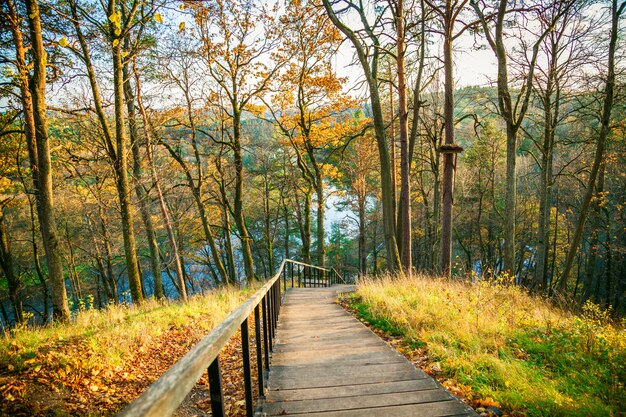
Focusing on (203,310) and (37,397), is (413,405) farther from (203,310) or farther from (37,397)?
(203,310)

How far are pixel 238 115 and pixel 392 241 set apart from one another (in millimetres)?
9491

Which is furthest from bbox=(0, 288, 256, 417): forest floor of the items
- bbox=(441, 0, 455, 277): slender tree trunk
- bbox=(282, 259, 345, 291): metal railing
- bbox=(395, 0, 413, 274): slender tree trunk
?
bbox=(441, 0, 455, 277): slender tree trunk

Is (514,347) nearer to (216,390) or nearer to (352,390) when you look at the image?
(352,390)

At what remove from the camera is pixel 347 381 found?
11.0ft

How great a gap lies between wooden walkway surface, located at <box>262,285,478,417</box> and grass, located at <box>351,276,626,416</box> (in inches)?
22.3

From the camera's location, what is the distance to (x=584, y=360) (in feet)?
12.0

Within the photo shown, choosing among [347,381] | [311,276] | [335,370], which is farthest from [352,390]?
[311,276]

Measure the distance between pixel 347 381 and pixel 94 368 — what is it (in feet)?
10.9

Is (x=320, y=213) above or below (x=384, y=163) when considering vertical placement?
below

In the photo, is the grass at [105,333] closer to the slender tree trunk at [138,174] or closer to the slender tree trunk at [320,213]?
the slender tree trunk at [138,174]

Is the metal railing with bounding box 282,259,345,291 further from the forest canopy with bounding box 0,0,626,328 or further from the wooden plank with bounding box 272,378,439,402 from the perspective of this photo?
the wooden plank with bounding box 272,378,439,402

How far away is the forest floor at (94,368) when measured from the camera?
339 centimetres

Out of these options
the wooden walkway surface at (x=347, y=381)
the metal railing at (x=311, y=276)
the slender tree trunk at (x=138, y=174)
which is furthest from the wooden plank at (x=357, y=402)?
the slender tree trunk at (x=138, y=174)

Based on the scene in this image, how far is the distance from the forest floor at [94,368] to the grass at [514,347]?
265cm
